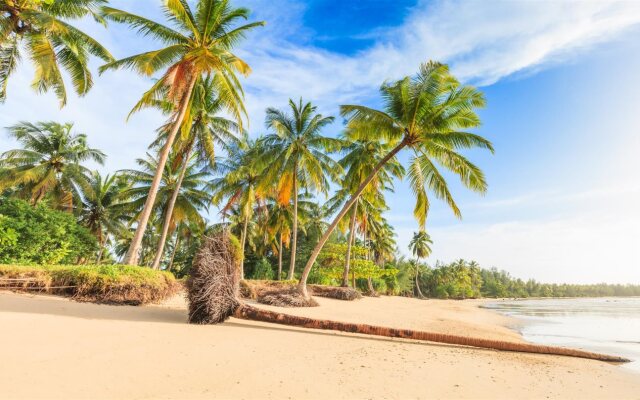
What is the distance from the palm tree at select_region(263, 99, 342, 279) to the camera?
63.2 ft

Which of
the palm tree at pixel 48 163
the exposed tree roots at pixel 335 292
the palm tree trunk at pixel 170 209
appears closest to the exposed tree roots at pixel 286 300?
the exposed tree roots at pixel 335 292

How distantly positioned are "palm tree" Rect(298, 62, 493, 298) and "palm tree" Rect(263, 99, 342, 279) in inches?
276

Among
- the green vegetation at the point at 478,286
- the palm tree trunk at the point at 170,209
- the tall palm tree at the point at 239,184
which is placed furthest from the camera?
the green vegetation at the point at 478,286

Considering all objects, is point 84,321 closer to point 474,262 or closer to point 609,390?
point 609,390

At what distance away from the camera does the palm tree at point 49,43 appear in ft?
35.8

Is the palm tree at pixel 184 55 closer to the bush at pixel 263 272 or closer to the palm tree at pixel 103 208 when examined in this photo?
the palm tree at pixel 103 208

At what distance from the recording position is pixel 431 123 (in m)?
11.6

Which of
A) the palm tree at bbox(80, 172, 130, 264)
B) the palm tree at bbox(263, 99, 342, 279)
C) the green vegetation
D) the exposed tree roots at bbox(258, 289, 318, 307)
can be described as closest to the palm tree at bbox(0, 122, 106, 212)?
the palm tree at bbox(80, 172, 130, 264)

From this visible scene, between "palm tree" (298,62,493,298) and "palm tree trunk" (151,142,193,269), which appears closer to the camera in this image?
"palm tree" (298,62,493,298)

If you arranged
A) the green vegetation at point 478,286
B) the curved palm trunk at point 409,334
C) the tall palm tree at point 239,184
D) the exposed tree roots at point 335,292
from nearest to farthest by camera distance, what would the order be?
the curved palm trunk at point 409,334 → the exposed tree roots at point 335,292 → the tall palm tree at point 239,184 → the green vegetation at point 478,286

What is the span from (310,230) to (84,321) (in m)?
30.1

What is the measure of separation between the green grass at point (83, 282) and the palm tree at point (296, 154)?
1045 centimetres

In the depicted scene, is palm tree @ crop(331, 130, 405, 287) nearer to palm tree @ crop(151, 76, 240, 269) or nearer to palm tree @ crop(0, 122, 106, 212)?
palm tree @ crop(151, 76, 240, 269)

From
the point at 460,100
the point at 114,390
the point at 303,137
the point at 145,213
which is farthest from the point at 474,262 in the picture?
the point at 114,390
